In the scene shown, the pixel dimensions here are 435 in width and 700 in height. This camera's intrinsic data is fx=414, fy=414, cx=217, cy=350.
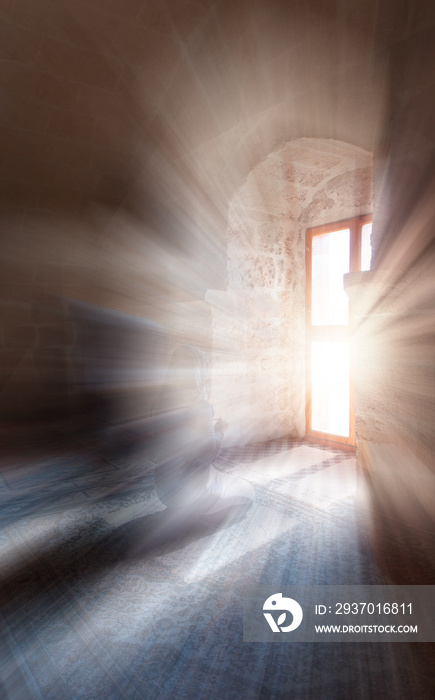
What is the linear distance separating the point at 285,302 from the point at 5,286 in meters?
4.07

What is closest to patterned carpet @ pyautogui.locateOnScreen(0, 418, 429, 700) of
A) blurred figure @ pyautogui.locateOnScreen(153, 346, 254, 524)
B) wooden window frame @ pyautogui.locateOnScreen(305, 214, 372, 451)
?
blurred figure @ pyautogui.locateOnScreen(153, 346, 254, 524)

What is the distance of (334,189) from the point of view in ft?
13.6

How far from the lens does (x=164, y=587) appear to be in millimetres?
1830

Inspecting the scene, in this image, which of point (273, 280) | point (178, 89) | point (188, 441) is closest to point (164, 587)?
point (188, 441)

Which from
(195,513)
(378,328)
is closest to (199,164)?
(378,328)

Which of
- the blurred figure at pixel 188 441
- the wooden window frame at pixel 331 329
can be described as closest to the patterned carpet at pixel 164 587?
the blurred figure at pixel 188 441

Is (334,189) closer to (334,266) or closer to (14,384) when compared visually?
(334,266)

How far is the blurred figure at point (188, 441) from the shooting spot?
237cm

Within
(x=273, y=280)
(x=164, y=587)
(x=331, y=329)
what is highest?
(x=273, y=280)

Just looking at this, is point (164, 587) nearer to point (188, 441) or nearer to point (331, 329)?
point (188, 441)

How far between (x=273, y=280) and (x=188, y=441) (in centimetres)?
244

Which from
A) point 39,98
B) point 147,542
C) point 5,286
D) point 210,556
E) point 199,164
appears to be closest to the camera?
point 210,556

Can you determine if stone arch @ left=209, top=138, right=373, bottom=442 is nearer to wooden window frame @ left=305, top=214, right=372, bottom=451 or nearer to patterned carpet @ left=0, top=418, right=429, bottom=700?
wooden window frame @ left=305, top=214, right=372, bottom=451

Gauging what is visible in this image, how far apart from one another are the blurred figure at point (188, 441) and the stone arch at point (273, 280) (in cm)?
144
